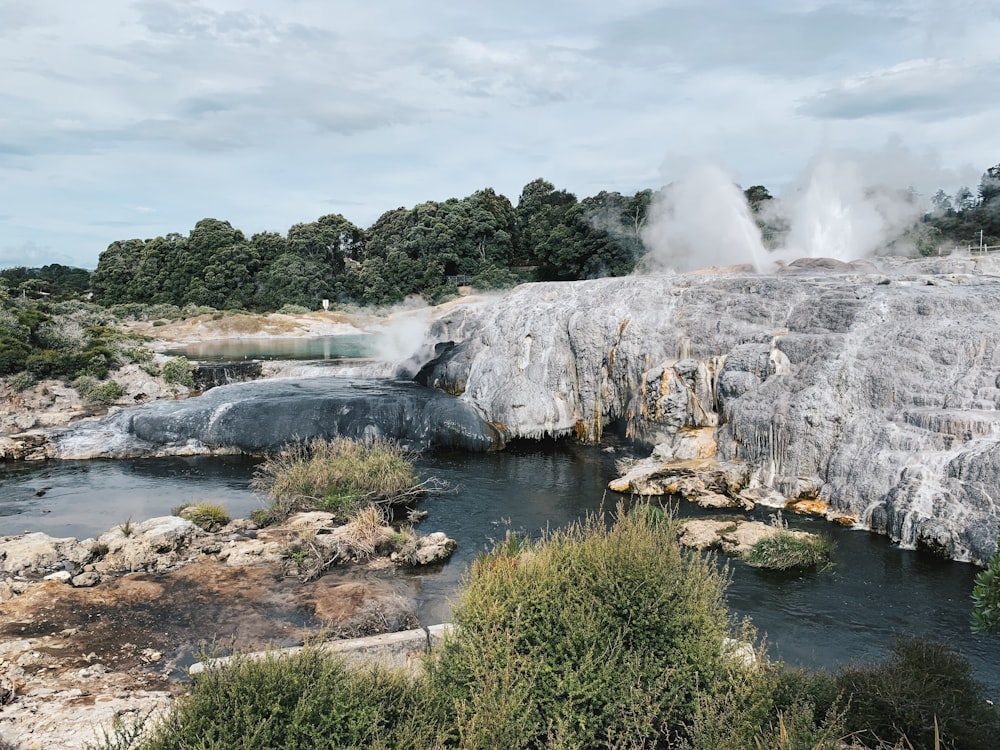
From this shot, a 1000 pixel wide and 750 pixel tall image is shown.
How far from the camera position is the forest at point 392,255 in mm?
53344

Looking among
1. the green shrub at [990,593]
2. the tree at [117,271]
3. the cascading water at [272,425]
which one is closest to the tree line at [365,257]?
the tree at [117,271]

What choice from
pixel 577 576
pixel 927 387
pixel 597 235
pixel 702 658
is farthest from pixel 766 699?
pixel 597 235

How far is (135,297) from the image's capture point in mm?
72625

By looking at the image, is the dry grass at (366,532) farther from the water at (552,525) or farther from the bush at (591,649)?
the bush at (591,649)

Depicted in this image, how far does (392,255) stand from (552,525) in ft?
171

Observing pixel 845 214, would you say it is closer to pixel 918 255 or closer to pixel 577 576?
pixel 918 255

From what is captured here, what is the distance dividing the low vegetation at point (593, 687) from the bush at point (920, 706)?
0.02m

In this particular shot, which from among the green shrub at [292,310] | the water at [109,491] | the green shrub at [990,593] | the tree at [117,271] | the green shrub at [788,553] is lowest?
the water at [109,491]

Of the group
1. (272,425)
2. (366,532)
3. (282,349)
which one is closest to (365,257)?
(282,349)

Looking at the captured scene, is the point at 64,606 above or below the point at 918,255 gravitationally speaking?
below

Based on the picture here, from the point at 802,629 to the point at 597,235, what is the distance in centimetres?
4493

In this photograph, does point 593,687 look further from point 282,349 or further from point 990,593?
point 282,349

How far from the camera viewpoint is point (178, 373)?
1185 inches

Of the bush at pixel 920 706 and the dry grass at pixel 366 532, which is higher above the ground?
the bush at pixel 920 706
